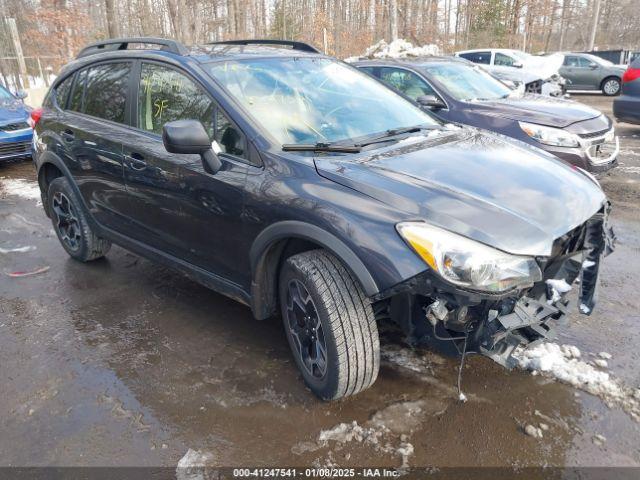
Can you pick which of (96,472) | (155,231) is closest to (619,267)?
(155,231)

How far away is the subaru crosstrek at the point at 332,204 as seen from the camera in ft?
7.29

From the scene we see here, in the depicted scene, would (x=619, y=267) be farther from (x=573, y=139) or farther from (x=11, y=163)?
(x=11, y=163)

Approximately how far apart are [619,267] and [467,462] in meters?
2.81

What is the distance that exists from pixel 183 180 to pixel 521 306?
2016mm

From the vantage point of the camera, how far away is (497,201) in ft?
7.86

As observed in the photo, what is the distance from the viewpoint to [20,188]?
7539 mm

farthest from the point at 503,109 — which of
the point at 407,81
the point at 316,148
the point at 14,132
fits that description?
the point at 14,132

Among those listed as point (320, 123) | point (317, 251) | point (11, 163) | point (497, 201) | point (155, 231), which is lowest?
point (11, 163)

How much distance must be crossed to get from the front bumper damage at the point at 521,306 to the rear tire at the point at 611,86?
18344 mm

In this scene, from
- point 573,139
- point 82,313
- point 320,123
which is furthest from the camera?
point 573,139

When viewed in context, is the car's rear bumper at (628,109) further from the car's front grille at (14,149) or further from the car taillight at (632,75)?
the car's front grille at (14,149)

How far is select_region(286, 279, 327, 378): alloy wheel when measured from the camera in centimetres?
260

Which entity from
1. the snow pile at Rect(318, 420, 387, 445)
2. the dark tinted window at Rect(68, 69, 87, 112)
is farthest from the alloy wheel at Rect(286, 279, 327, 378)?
the dark tinted window at Rect(68, 69, 87, 112)

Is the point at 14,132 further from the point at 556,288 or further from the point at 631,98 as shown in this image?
the point at 631,98
